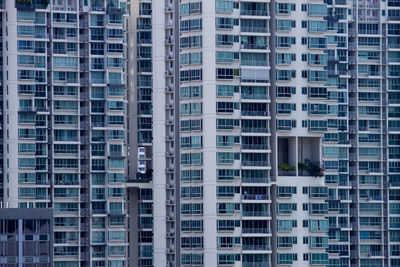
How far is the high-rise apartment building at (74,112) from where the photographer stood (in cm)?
19150

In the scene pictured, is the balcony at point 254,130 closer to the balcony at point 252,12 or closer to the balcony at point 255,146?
the balcony at point 255,146

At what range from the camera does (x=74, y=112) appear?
640ft

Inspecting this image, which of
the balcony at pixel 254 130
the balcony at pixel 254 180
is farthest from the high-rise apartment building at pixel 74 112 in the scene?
the balcony at pixel 254 180

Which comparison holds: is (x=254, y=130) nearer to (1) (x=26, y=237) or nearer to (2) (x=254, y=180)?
(2) (x=254, y=180)

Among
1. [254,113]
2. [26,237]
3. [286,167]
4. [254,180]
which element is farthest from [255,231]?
[26,237]

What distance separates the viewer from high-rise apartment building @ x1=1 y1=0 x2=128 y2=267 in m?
192

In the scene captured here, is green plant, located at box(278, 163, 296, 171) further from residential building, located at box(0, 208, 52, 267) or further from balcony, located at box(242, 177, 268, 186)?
residential building, located at box(0, 208, 52, 267)

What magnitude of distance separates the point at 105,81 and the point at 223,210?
32.0 m

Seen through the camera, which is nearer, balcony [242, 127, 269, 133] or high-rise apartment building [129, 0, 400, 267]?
high-rise apartment building [129, 0, 400, 267]

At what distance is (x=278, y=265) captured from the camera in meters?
170

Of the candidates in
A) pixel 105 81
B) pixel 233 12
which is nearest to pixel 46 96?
pixel 105 81

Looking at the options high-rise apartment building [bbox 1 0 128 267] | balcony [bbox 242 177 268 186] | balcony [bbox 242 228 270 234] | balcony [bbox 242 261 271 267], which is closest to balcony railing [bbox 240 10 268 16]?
balcony [bbox 242 177 268 186]

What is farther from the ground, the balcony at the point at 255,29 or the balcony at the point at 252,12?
the balcony at the point at 252,12

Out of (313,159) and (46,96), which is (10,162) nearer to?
(46,96)
